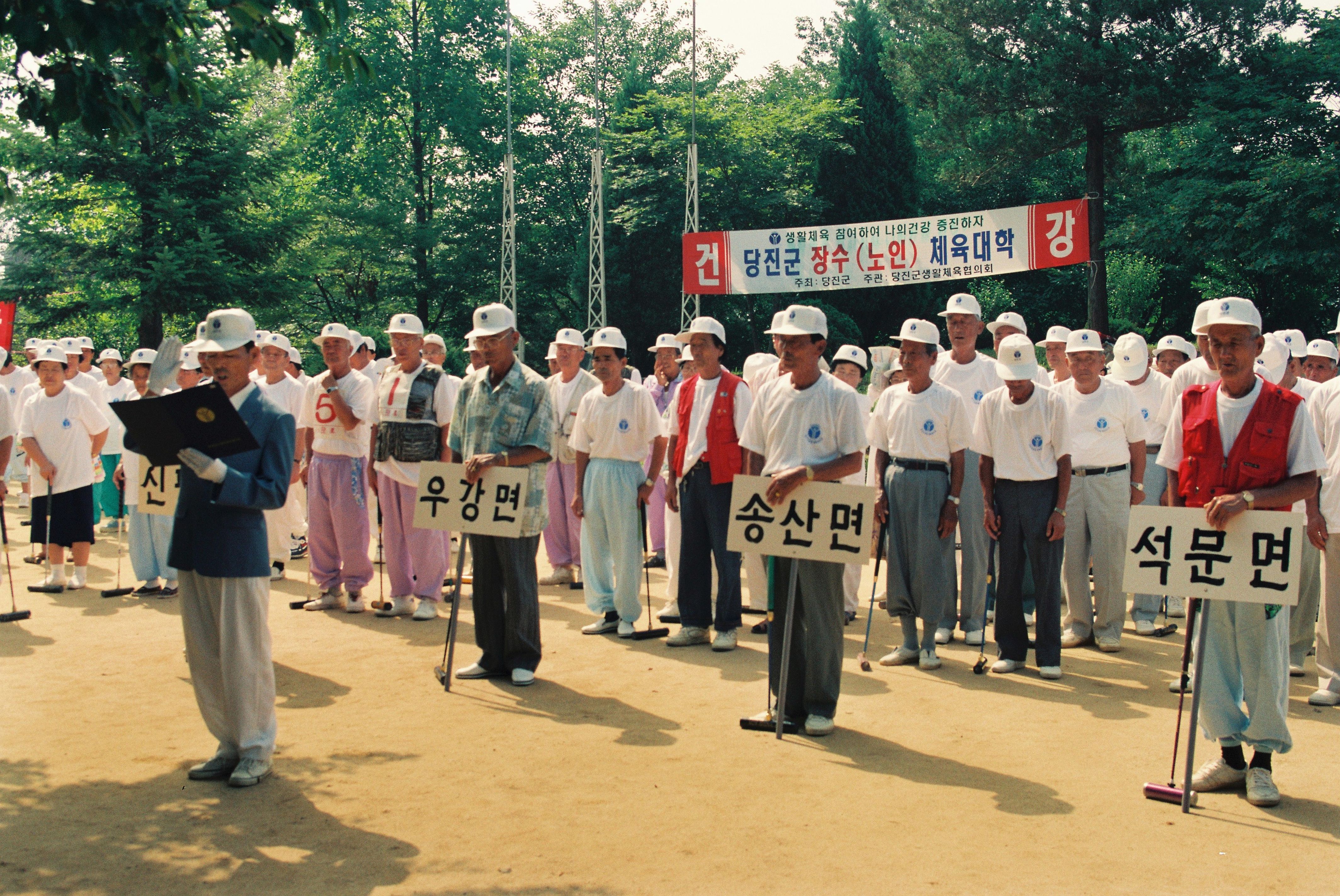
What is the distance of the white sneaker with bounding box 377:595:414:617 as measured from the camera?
9.51m

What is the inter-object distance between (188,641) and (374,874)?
1689 mm

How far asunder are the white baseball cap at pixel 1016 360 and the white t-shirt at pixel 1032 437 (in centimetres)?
15

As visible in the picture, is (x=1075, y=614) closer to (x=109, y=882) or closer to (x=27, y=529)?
(x=109, y=882)

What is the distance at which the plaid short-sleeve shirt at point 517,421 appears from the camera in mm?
7148

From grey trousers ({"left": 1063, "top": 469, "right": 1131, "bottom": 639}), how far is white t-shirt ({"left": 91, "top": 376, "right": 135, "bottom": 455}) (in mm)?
9167

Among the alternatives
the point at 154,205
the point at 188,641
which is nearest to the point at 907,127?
the point at 154,205

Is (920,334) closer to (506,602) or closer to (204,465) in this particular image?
→ (506,602)

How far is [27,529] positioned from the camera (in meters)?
14.9

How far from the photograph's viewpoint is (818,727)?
6.19m

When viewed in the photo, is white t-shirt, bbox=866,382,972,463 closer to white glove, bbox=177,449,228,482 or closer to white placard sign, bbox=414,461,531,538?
white placard sign, bbox=414,461,531,538

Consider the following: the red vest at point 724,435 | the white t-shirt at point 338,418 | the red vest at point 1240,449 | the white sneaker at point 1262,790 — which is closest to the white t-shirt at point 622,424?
the red vest at point 724,435

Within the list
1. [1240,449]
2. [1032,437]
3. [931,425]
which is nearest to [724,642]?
[931,425]

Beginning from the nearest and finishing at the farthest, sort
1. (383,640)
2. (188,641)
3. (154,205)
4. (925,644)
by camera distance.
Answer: (188,641) → (925,644) → (383,640) → (154,205)

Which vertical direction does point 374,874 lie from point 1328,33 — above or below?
below
